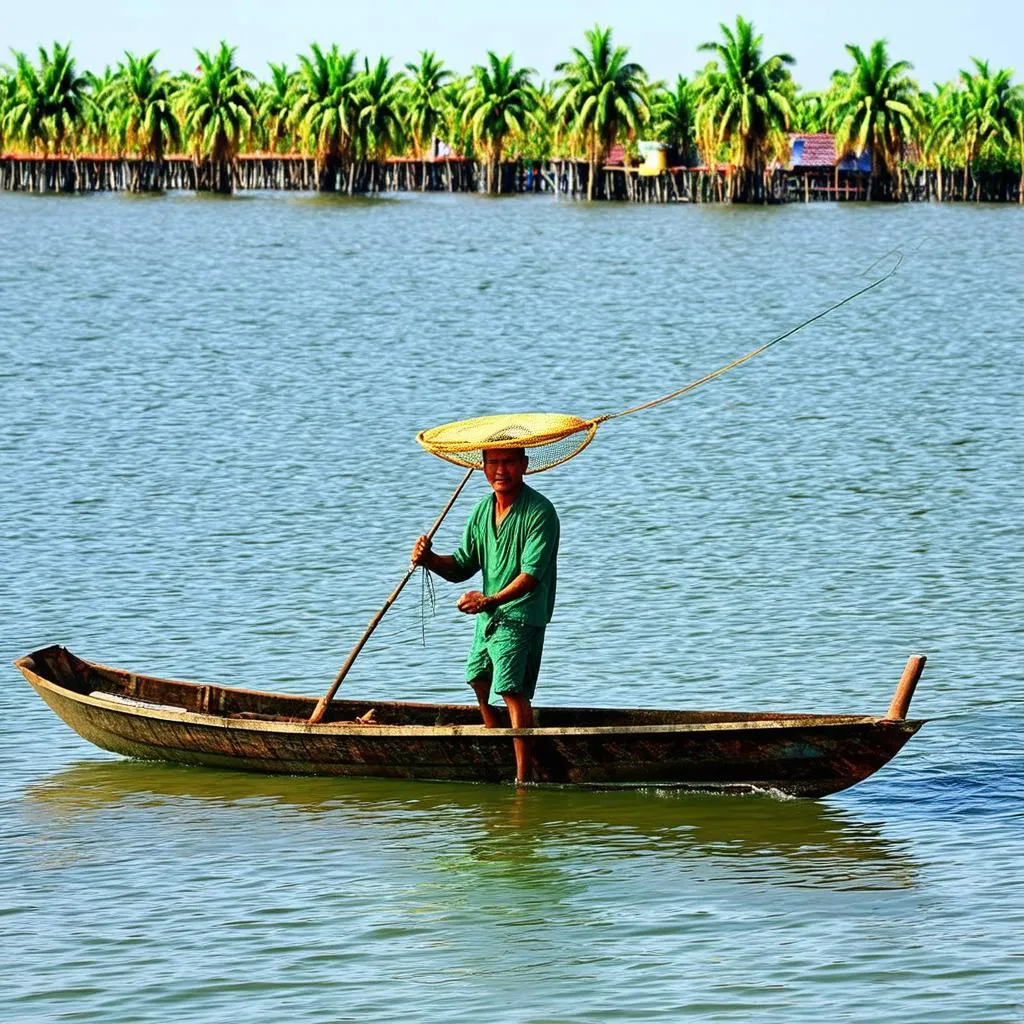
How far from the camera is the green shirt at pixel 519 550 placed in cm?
1041

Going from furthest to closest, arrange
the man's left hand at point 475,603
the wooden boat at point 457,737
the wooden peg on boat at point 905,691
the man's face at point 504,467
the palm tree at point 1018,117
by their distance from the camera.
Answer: the palm tree at point 1018,117 < the man's face at point 504,467 < the man's left hand at point 475,603 < the wooden boat at point 457,737 < the wooden peg on boat at point 905,691

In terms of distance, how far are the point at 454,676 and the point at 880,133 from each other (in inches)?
3271

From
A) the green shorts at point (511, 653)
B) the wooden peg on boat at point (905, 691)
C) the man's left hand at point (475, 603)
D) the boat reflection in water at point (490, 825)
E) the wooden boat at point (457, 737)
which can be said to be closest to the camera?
the wooden peg on boat at point (905, 691)

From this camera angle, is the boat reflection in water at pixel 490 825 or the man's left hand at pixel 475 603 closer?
the boat reflection in water at pixel 490 825

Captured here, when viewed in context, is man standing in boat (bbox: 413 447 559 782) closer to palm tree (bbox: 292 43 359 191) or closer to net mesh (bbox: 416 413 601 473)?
net mesh (bbox: 416 413 601 473)

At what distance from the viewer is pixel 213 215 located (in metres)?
86.8

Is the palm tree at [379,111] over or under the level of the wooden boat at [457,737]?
over

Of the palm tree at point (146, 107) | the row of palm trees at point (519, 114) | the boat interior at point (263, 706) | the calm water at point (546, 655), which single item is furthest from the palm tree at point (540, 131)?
the boat interior at point (263, 706)

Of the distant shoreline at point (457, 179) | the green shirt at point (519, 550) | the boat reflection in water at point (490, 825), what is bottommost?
the boat reflection in water at point (490, 825)

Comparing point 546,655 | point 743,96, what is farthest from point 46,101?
point 546,655

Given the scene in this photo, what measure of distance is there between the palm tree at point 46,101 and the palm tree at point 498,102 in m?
20.9

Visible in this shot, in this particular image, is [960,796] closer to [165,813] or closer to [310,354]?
[165,813]

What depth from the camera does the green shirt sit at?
1041 cm

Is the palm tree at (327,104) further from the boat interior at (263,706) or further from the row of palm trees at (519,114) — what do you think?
the boat interior at (263,706)
